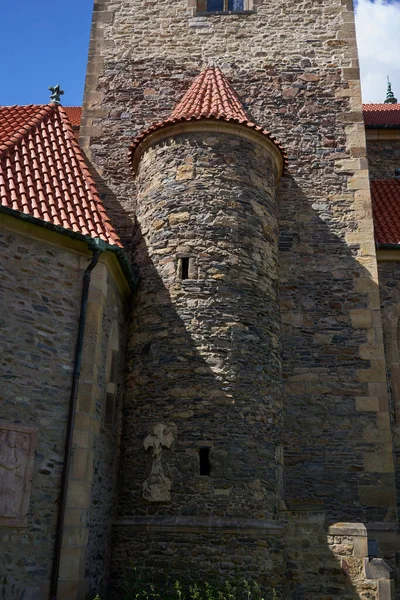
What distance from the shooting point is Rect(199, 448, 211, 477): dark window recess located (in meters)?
8.85

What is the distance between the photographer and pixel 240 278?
991 cm

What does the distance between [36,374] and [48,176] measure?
3.21 meters

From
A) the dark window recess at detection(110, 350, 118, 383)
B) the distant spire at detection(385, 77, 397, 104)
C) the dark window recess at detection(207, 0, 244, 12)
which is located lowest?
the dark window recess at detection(110, 350, 118, 383)

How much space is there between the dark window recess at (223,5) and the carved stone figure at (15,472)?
10.4 metres

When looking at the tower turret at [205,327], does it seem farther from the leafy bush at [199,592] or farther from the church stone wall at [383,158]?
the church stone wall at [383,158]

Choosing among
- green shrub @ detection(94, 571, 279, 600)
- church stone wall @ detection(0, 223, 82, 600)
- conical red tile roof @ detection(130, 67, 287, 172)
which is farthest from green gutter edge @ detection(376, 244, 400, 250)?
green shrub @ detection(94, 571, 279, 600)

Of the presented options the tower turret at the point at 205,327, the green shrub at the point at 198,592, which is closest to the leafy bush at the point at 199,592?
the green shrub at the point at 198,592

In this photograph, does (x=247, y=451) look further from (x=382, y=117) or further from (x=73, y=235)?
(x=382, y=117)

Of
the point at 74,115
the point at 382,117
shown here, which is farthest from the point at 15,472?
the point at 382,117

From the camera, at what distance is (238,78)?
42.5 feet

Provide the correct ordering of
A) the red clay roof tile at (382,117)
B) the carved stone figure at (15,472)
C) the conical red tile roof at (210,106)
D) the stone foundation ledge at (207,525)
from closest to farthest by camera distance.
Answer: the carved stone figure at (15,472)
the stone foundation ledge at (207,525)
the conical red tile roof at (210,106)
the red clay roof tile at (382,117)

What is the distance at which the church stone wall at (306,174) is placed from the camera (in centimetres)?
1021

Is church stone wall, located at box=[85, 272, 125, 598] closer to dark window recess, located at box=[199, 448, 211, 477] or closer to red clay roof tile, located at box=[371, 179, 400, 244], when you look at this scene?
dark window recess, located at box=[199, 448, 211, 477]

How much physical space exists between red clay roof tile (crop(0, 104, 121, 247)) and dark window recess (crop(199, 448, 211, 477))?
3.11 m
